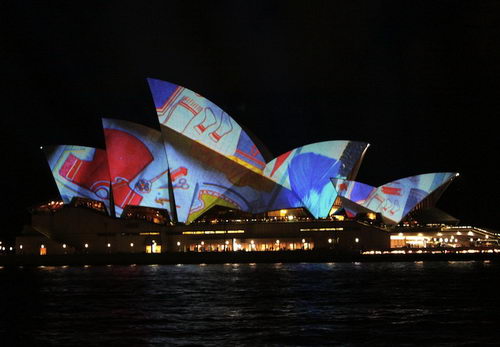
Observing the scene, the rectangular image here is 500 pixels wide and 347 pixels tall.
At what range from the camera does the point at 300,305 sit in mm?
25156

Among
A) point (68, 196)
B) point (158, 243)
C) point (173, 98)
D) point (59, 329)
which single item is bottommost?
point (59, 329)

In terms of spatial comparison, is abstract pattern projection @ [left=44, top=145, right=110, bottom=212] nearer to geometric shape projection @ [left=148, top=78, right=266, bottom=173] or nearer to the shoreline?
the shoreline

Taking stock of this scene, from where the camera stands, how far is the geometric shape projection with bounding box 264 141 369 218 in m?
57.8

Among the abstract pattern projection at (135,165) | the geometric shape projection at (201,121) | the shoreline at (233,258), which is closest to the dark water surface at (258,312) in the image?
the shoreline at (233,258)

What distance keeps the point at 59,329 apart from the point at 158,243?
44940mm

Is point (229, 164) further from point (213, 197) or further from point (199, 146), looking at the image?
point (213, 197)

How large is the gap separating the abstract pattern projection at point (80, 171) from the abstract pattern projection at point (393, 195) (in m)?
21.2

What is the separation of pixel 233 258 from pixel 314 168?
9.99 metres

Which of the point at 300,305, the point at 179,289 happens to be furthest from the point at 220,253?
the point at 300,305

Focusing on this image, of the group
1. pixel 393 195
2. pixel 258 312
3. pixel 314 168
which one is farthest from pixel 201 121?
pixel 258 312

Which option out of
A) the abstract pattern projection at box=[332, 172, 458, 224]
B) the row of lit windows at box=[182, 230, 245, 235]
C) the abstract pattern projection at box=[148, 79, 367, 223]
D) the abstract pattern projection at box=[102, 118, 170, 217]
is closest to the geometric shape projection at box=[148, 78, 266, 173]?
the abstract pattern projection at box=[148, 79, 367, 223]

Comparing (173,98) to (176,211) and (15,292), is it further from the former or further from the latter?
(15,292)

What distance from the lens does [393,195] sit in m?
66.4

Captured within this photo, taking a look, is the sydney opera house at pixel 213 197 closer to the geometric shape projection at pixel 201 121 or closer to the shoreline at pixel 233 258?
the geometric shape projection at pixel 201 121
